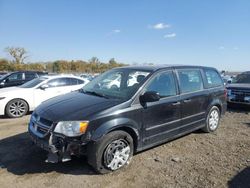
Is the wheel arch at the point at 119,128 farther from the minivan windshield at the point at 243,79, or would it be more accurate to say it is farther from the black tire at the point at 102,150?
the minivan windshield at the point at 243,79

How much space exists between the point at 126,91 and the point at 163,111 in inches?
33.6

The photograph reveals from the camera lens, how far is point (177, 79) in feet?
17.3

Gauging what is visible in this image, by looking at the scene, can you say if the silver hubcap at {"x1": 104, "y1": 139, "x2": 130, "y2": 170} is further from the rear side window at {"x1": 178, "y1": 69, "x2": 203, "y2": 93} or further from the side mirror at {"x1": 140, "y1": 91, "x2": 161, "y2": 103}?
the rear side window at {"x1": 178, "y1": 69, "x2": 203, "y2": 93}

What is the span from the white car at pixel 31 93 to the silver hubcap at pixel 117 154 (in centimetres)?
570

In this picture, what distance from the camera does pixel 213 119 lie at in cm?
654

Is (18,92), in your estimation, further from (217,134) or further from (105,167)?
(217,134)

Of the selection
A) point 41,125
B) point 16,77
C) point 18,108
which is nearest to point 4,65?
point 16,77

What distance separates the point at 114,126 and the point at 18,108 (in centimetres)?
581

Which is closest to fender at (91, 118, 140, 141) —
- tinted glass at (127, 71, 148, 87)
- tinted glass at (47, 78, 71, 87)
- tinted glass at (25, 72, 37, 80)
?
tinted glass at (127, 71, 148, 87)

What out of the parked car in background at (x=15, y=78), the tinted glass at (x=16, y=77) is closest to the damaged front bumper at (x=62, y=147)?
the parked car in background at (x=15, y=78)

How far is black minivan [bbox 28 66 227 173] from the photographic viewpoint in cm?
380

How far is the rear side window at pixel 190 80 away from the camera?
5.41m

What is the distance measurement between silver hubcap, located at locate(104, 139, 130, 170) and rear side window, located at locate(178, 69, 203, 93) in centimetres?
192

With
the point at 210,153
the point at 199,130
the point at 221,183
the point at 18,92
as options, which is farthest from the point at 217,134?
the point at 18,92
